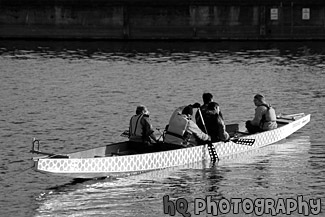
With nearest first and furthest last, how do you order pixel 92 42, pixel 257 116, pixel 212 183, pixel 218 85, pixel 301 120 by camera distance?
pixel 212 183, pixel 257 116, pixel 301 120, pixel 218 85, pixel 92 42

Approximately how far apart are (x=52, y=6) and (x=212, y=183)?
58778mm

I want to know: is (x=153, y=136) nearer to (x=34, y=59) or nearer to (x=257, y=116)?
(x=257, y=116)

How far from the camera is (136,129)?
3412cm

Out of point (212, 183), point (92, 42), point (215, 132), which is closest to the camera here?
point (212, 183)

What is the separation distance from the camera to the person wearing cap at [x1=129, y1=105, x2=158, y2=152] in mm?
33844

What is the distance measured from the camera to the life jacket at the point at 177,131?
112ft

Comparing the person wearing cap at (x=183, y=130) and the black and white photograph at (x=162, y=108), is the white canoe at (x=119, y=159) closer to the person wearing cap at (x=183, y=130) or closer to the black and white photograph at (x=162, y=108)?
the black and white photograph at (x=162, y=108)

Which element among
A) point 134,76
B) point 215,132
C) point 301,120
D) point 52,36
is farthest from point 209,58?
point 215,132

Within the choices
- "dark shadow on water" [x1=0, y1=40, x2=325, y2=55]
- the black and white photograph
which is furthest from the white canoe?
"dark shadow on water" [x1=0, y1=40, x2=325, y2=55]

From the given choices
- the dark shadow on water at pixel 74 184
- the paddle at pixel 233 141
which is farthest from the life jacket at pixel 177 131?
the dark shadow on water at pixel 74 184

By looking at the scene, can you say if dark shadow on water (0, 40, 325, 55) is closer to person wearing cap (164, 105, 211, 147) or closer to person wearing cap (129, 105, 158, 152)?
person wearing cap (164, 105, 211, 147)

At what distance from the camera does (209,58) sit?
252 ft

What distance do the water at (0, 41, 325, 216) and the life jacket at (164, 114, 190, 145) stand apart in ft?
3.57

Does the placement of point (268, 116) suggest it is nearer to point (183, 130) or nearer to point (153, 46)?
point (183, 130)
